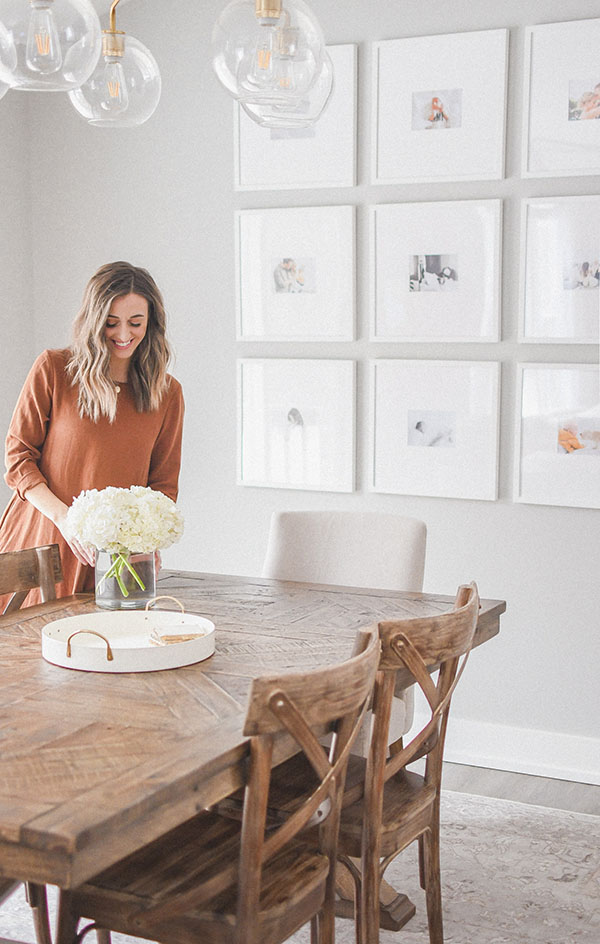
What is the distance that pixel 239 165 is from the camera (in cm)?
412

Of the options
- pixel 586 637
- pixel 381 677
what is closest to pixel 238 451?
pixel 586 637

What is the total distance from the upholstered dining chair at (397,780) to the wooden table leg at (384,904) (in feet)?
0.72

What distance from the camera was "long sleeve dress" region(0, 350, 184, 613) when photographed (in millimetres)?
3113

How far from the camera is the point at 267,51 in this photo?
1.91 m

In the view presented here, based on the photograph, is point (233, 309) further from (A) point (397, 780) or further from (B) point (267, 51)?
(B) point (267, 51)

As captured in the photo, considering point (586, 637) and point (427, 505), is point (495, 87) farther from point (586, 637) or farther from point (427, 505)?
point (586, 637)

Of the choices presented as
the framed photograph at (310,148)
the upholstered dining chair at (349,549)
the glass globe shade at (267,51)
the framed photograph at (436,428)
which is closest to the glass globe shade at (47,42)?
the glass globe shade at (267,51)

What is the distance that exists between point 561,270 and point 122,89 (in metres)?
1.88

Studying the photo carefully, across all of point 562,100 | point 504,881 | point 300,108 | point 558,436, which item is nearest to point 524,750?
point 504,881

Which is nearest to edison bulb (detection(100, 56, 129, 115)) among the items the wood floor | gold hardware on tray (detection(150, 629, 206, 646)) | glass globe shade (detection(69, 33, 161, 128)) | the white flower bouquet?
glass globe shade (detection(69, 33, 161, 128))

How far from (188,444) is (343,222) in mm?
1022

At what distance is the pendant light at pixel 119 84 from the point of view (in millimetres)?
2264

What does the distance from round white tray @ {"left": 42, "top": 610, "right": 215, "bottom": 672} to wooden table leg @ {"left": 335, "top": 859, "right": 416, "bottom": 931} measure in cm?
75

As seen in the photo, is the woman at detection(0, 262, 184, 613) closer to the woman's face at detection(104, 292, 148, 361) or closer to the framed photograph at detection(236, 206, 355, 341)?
the woman's face at detection(104, 292, 148, 361)
